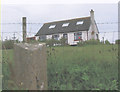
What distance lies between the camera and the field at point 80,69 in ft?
10.4

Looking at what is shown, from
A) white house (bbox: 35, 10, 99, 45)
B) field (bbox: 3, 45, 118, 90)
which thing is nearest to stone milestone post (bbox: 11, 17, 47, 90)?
field (bbox: 3, 45, 118, 90)

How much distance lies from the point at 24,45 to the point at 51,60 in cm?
119

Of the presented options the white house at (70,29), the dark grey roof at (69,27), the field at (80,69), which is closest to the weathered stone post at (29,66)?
the field at (80,69)

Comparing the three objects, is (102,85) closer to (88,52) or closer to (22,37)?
(88,52)

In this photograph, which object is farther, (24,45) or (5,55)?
(5,55)

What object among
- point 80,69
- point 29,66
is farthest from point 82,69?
point 29,66

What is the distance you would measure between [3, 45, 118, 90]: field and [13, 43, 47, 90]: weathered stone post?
36cm

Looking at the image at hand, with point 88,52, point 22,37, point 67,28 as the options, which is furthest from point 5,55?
point 67,28

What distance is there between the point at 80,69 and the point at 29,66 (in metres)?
1.28

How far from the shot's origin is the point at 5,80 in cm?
320

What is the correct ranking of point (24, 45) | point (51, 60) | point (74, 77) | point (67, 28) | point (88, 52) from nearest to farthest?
point (24, 45) → point (74, 77) → point (51, 60) → point (88, 52) → point (67, 28)

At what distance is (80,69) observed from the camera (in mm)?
3451

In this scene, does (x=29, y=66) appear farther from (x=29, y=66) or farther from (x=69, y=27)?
(x=69, y=27)

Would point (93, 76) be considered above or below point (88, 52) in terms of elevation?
below
